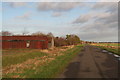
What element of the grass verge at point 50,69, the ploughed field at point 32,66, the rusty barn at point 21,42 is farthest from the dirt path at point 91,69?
the rusty barn at point 21,42

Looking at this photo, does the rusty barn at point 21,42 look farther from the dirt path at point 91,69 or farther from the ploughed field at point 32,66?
the dirt path at point 91,69

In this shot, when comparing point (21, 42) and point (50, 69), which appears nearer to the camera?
point (50, 69)

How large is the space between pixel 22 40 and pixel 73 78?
1340 inches

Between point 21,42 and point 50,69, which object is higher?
point 21,42

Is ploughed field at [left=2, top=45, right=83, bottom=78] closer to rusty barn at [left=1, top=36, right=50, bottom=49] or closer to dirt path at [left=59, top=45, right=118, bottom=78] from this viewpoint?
dirt path at [left=59, top=45, right=118, bottom=78]

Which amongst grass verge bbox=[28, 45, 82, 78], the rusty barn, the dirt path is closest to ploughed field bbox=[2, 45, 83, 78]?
grass verge bbox=[28, 45, 82, 78]

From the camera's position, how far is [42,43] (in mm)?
41438

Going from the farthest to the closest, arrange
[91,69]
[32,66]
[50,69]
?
[32,66], [91,69], [50,69]

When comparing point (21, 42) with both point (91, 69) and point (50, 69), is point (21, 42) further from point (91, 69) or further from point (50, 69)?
point (91, 69)

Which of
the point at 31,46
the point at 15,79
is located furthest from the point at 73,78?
the point at 31,46

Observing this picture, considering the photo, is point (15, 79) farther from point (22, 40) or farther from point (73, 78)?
point (22, 40)

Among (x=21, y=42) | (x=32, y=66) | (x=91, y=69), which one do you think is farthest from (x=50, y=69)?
(x=21, y=42)

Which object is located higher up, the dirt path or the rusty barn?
the rusty barn

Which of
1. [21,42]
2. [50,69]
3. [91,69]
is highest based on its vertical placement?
[21,42]
